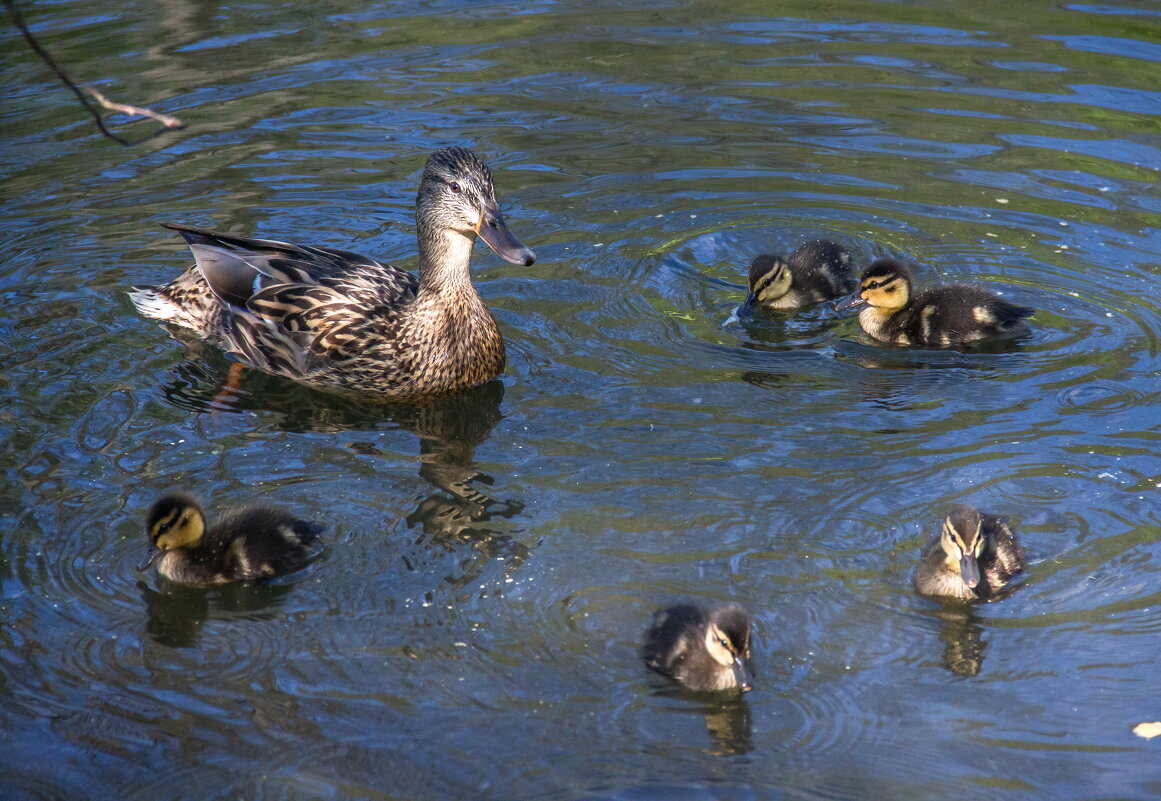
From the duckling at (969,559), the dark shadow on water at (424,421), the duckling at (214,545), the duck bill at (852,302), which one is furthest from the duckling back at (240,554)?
the duck bill at (852,302)

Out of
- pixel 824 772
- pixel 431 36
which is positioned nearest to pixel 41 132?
pixel 431 36

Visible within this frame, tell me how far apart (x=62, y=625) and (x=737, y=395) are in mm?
2646

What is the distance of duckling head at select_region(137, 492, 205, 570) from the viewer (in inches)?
157

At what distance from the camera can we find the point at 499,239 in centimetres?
504

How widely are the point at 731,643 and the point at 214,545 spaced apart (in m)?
1.71

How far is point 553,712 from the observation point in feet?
11.5

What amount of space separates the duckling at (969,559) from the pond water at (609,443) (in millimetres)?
84

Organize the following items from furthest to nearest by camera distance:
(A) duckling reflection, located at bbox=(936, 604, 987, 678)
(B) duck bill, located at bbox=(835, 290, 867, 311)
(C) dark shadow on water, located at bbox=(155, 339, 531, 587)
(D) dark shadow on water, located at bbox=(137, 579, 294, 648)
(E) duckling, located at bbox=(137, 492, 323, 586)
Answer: (B) duck bill, located at bbox=(835, 290, 867, 311) → (C) dark shadow on water, located at bbox=(155, 339, 531, 587) → (E) duckling, located at bbox=(137, 492, 323, 586) → (D) dark shadow on water, located at bbox=(137, 579, 294, 648) → (A) duckling reflection, located at bbox=(936, 604, 987, 678)

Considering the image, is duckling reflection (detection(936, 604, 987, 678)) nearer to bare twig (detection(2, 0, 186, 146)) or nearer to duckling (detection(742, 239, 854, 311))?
duckling (detection(742, 239, 854, 311))

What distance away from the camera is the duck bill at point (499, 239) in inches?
195

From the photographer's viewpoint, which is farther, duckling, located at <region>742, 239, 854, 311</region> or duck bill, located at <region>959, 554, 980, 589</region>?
duckling, located at <region>742, 239, 854, 311</region>

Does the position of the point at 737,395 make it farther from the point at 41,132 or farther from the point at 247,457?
the point at 41,132

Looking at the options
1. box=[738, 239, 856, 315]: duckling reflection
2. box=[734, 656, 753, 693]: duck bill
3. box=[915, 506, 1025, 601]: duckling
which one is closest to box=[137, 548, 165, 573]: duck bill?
box=[734, 656, 753, 693]: duck bill

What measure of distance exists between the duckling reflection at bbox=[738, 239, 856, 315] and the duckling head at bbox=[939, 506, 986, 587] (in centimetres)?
211
